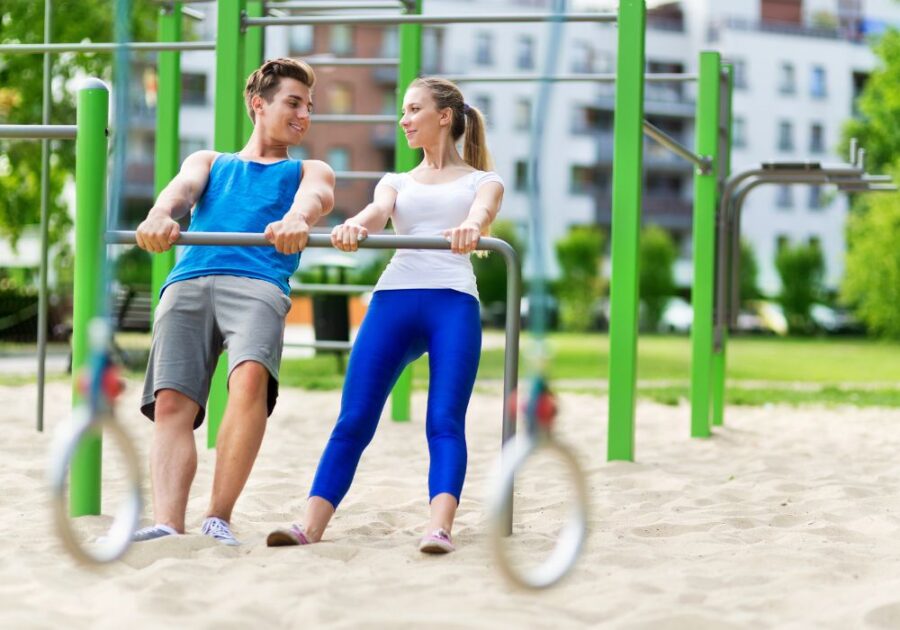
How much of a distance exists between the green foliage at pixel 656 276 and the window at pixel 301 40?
12.7 meters

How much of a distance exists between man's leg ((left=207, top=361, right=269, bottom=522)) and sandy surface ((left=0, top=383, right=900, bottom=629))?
0.54 feet

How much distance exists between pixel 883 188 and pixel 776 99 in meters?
44.4

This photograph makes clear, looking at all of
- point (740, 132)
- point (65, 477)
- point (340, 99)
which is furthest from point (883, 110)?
point (65, 477)

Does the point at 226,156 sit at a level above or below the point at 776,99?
below

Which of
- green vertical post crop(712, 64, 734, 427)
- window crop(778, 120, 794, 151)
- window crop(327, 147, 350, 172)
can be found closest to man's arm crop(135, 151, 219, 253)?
green vertical post crop(712, 64, 734, 427)

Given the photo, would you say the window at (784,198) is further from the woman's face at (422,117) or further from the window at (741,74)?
the woman's face at (422,117)

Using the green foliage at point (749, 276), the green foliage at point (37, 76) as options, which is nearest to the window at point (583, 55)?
the green foliage at point (749, 276)

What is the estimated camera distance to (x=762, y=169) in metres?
7.00

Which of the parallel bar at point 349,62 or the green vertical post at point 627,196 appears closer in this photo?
the green vertical post at point 627,196

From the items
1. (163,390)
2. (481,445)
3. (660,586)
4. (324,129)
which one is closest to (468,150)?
(163,390)

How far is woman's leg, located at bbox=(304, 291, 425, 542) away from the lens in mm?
3486

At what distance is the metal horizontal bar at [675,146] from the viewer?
18.1 ft

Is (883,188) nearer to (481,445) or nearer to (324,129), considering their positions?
(481,445)

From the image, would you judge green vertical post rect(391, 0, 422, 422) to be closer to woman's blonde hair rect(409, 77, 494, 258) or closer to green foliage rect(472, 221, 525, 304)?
woman's blonde hair rect(409, 77, 494, 258)
